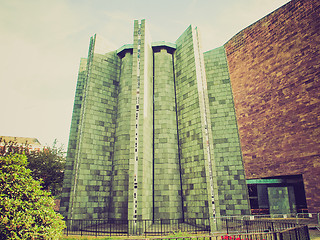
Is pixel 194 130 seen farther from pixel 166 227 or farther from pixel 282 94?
pixel 282 94

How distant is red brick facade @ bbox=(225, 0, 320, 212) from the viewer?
18.7 meters

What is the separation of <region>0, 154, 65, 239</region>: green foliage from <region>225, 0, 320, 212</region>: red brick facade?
20.1 metres

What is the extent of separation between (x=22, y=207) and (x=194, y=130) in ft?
44.3

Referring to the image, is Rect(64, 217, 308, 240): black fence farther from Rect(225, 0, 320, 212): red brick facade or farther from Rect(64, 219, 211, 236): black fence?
Rect(225, 0, 320, 212): red brick facade

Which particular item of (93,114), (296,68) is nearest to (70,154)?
(93,114)

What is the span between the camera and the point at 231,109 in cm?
2138

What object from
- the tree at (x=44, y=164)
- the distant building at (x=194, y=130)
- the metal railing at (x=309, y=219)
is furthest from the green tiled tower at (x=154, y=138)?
the tree at (x=44, y=164)

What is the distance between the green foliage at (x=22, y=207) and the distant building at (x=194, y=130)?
23.6ft

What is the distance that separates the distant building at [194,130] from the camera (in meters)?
17.3

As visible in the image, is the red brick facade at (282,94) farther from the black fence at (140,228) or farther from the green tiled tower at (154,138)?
the black fence at (140,228)

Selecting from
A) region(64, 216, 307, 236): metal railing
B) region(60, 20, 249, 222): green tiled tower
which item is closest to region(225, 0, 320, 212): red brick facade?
region(60, 20, 249, 222): green tiled tower

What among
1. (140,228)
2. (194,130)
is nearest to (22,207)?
(140,228)

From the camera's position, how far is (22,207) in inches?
316

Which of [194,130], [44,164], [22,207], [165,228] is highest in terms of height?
[194,130]
